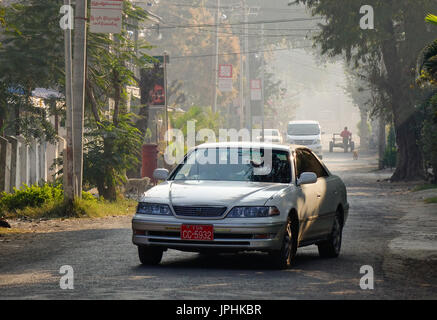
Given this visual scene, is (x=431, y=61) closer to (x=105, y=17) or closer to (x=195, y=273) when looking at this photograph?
(x=195, y=273)

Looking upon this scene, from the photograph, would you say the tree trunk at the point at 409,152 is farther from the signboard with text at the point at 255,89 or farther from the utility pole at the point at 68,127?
the signboard with text at the point at 255,89

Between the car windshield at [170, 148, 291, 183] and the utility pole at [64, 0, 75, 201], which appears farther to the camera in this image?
the utility pole at [64, 0, 75, 201]

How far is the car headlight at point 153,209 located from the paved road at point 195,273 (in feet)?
2.29

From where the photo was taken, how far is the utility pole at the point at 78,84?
2144 cm

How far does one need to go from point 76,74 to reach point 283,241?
1135cm

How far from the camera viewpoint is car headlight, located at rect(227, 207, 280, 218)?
11.3 metres

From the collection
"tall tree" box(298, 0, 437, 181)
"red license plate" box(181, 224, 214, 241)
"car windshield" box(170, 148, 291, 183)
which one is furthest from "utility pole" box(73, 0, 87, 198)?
"tall tree" box(298, 0, 437, 181)

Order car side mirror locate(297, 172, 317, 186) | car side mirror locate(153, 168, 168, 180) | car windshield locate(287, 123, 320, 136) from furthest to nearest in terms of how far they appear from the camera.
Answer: car windshield locate(287, 123, 320, 136) → car side mirror locate(153, 168, 168, 180) → car side mirror locate(297, 172, 317, 186)

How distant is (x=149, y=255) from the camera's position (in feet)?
39.3

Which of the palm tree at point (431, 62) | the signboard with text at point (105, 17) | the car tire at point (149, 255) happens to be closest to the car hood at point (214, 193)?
the car tire at point (149, 255)

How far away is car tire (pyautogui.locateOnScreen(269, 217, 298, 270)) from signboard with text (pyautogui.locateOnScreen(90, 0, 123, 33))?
37.1 feet

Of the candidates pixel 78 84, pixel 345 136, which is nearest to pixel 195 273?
pixel 78 84

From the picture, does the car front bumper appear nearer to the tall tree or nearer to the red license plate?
the red license plate

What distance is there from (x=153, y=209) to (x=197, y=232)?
2.30 ft
